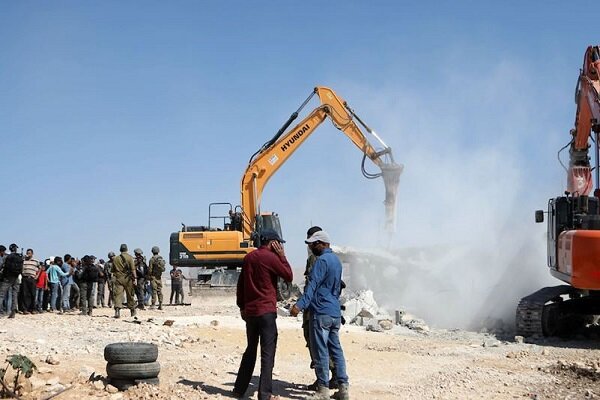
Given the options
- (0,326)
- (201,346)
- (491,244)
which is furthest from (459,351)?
(491,244)

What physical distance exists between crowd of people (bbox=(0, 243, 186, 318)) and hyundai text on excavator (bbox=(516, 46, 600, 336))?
9.34 metres

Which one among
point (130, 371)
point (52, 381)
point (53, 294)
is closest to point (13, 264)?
point (53, 294)

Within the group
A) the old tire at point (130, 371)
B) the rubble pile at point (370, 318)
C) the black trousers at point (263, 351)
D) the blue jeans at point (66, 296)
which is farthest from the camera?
the blue jeans at point (66, 296)

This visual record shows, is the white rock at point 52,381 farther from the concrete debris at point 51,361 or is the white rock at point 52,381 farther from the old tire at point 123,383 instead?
the concrete debris at point 51,361

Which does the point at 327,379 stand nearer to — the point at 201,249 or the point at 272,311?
the point at 272,311

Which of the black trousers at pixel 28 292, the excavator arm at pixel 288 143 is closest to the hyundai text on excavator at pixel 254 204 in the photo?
the excavator arm at pixel 288 143

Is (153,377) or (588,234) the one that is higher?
(588,234)

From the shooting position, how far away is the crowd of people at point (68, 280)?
15.7m

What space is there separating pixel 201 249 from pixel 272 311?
53.3 feet

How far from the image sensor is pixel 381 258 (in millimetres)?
28812

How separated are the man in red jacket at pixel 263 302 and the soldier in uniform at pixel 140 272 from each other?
41.8ft

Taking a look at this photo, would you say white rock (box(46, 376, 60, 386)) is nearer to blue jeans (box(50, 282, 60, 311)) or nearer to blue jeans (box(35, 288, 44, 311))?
blue jeans (box(50, 282, 60, 311))

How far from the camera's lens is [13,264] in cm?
1534

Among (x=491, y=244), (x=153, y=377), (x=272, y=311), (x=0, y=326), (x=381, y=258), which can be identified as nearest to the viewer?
(x=272, y=311)
